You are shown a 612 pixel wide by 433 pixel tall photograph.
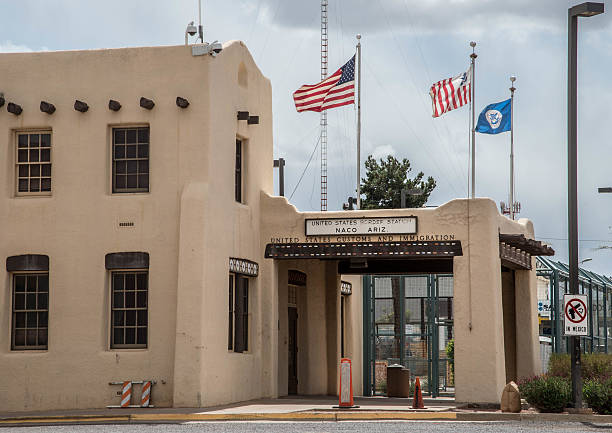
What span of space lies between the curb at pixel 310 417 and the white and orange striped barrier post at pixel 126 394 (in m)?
1.87

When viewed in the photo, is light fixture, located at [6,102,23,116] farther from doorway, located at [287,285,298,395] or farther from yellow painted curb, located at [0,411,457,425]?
doorway, located at [287,285,298,395]

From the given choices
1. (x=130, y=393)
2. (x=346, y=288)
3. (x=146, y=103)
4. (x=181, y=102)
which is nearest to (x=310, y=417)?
(x=130, y=393)

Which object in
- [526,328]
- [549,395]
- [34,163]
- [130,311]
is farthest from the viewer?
[526,328]

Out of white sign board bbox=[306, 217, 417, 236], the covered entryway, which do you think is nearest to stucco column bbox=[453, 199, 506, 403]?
the covered entryway

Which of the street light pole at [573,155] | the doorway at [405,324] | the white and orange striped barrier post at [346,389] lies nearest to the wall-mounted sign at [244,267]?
the white and orange striped barrier post at [346,389]

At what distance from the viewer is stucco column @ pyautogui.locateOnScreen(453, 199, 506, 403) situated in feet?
78.4

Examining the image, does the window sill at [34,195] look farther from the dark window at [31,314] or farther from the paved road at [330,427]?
the paved road at [330,427]

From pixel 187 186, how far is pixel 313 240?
12.4 ft

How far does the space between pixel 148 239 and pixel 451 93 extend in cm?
914

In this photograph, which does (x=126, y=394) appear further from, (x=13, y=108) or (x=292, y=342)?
(x=292, y=342)

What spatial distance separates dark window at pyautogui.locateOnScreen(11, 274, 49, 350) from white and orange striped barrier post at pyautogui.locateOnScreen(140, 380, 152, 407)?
260 centimetres

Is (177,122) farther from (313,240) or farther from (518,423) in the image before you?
(518,423)

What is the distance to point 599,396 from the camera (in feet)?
67.8

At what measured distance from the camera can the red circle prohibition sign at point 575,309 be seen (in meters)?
20.3
